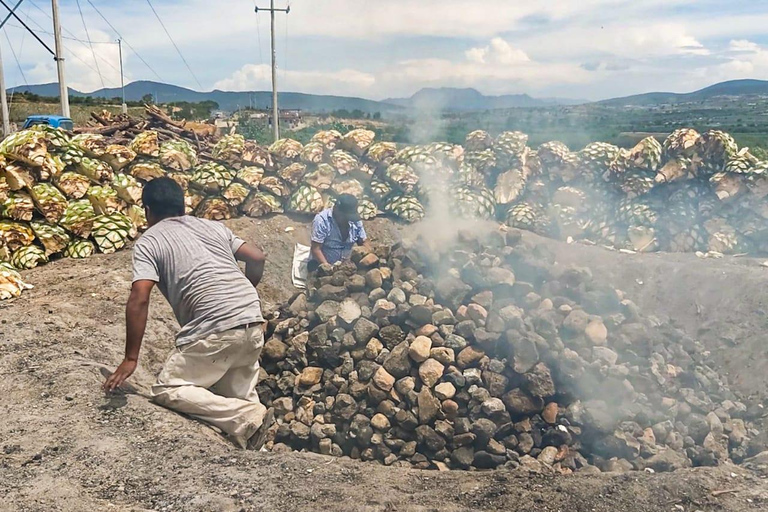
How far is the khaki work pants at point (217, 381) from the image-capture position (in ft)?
11.8

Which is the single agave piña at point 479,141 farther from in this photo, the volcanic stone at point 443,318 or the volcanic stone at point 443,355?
the volcanic stone at point 443,355

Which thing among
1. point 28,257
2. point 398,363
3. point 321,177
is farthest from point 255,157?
point 398,363

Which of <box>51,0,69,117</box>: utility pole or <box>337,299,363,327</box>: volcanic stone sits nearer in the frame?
<box>337,299,363,327</box>: volcanic stone

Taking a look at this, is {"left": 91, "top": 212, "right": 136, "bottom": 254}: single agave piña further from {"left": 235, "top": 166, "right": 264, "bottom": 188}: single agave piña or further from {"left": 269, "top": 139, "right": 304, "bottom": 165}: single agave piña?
{"left": 269, "top": 139, "right": 304, "bottom": 165}: single agave piña

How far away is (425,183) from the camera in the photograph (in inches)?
321

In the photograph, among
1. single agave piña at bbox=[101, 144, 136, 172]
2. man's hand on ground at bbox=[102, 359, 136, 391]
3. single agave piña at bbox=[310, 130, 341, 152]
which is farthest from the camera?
single agave piña at bbox=[310, 130, 341, 152]

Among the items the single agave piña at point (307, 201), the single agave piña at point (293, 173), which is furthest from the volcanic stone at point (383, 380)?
the single agave piña at point (293, 173)

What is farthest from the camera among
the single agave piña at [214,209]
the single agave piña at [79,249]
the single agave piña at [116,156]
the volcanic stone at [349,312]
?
the single agave piña at [214,209]

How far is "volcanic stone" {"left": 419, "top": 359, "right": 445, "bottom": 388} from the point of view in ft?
15.3

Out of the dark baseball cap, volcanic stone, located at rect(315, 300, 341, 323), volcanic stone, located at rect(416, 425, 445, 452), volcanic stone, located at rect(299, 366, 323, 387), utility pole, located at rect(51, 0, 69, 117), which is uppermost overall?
utility pole, located at rect(51, 0, 69, 117)

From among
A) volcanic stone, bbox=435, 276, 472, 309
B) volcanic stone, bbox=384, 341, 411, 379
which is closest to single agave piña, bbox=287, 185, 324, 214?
volcanic stone, bbox=435, 276, 472, 309

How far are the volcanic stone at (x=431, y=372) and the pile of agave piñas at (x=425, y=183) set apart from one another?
3496 mm

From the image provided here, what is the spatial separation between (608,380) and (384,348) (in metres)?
1.82

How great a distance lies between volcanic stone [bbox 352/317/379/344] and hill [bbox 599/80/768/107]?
8.10m
